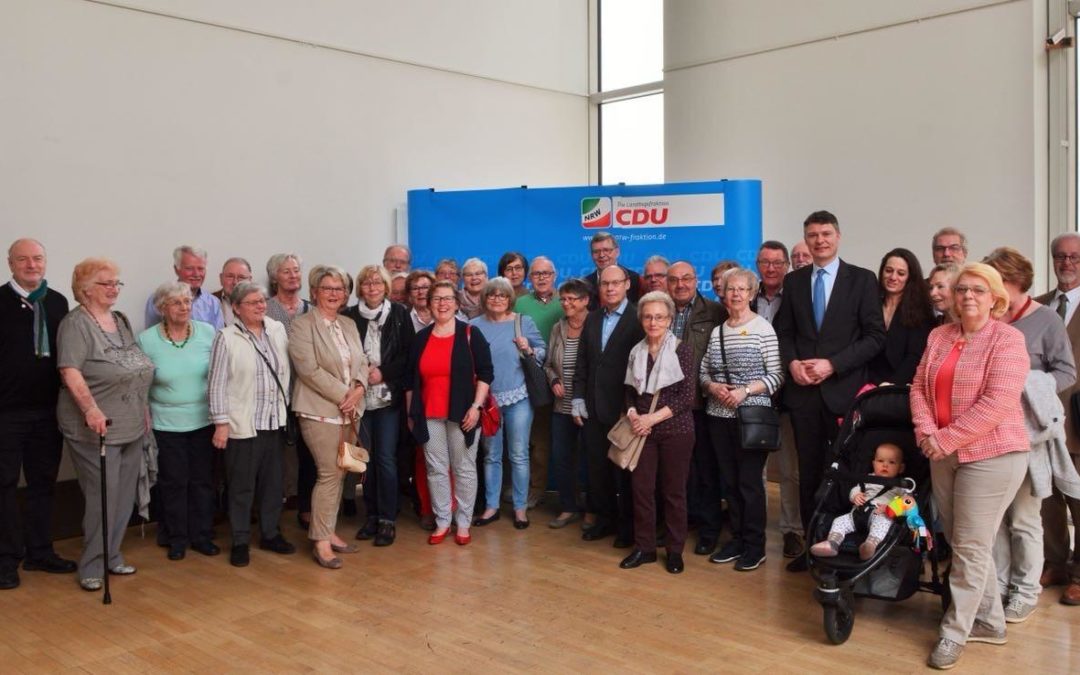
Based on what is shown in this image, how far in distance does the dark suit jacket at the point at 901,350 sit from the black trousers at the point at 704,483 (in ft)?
3.36

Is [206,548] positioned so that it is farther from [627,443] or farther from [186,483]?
[627,443]

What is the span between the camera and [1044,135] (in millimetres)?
7102

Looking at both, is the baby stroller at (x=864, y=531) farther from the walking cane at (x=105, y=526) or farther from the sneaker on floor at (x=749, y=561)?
the walking cane at (x=105, y=526)

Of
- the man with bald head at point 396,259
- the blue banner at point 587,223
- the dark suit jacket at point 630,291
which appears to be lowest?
the dark suit jacket at point 630,291

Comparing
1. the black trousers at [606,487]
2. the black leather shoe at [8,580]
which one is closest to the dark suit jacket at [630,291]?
the black trousers at [606,487]

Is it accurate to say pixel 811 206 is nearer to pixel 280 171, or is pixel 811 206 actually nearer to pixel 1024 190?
pixel 1024 190

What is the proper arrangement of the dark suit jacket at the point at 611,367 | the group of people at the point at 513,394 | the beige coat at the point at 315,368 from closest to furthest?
the group of people at the point at 513,394 < the beige coat at the point at 315,368 < the dark suit jacket at the point at 611,367

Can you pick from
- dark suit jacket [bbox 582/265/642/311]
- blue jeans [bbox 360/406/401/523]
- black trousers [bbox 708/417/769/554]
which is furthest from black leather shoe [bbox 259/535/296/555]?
black trousers [bbox 708/417/769/554]

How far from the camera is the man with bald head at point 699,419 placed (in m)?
5.23

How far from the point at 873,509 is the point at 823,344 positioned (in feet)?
3.48

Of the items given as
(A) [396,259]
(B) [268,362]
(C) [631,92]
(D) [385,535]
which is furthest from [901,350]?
(C) [631,92]

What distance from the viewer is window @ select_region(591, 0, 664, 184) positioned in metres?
9.84

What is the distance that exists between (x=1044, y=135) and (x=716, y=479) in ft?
13.5

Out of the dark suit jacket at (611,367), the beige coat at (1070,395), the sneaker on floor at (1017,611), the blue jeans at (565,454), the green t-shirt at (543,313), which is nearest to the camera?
the sneaker on floor at (1017,611)
